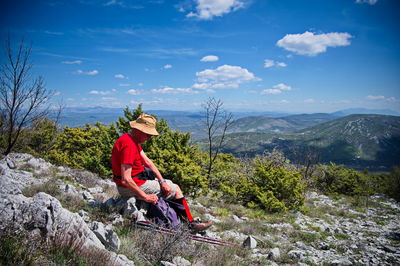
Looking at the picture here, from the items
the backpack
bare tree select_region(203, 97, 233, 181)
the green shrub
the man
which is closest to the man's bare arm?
the man

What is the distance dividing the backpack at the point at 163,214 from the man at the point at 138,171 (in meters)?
0.14

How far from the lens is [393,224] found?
1045cm

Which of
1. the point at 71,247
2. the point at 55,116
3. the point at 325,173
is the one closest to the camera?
the point at 71,247

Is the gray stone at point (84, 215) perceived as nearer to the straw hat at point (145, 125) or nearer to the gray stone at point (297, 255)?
the straw hat at point (145, 125)

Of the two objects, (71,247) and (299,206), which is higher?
(71,247)

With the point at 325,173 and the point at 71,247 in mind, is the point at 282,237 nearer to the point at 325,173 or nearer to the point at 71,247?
the point at 71,247

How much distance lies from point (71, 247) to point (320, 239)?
7.25 metres

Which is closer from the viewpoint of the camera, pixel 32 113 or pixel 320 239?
pixel 320 239

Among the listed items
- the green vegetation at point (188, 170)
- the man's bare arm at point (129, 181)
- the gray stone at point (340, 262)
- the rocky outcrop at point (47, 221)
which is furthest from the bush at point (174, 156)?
the rocky outcrop at point (47, 221)

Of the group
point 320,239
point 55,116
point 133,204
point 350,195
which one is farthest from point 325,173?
point 55,116

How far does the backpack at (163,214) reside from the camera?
163 inches

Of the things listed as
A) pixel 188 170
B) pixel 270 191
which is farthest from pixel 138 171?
pixel 270 191

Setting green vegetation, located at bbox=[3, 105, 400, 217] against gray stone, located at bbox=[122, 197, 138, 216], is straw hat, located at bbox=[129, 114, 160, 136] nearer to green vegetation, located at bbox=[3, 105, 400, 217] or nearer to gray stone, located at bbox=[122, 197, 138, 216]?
gray stone, located at bbox=[122, 197, 138, 216]

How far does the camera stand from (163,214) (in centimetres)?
418
